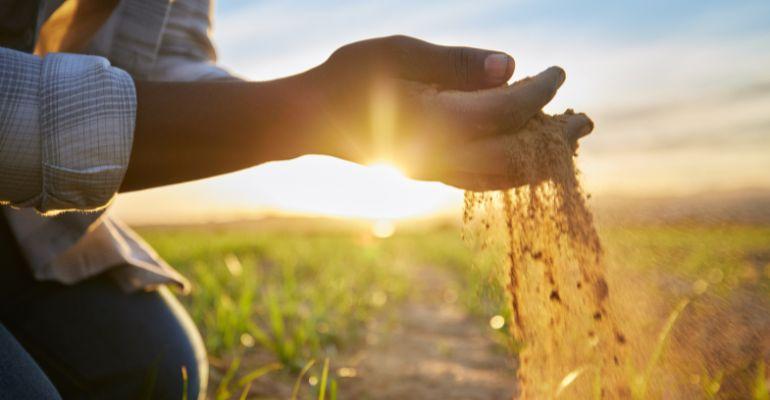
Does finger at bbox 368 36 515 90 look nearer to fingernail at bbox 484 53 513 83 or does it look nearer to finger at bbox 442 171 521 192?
fingernail at bbox 484 53 513 83

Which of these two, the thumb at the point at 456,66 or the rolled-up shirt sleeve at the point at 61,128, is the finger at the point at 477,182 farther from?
A: the rolled-up shirt sleeve at the point at 61,128

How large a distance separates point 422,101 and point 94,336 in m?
1.34

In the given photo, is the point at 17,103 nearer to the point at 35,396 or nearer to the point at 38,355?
the point at 35,396

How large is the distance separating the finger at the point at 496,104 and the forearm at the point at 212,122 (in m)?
0.29

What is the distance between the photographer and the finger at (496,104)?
1.27m

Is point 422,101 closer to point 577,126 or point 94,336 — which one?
point 577,126

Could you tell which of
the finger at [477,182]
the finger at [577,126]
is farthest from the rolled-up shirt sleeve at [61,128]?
the finger at [577,126]

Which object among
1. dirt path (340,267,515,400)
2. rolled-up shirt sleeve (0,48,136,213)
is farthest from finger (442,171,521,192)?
rolled-up shirt sleeve (0,48,136,213)

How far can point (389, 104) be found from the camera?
4.17ft

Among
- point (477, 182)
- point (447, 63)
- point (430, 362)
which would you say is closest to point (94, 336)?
point (477, 182)

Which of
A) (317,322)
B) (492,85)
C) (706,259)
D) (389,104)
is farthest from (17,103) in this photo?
(706,259)

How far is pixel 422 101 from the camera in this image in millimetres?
1266

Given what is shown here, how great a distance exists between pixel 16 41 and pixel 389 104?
1.07 m

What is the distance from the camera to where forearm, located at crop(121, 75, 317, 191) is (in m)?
1.25
